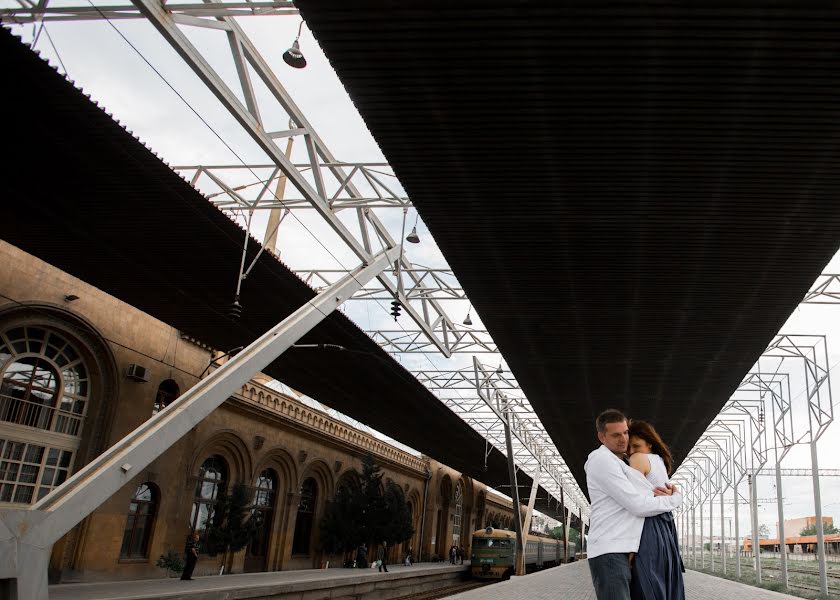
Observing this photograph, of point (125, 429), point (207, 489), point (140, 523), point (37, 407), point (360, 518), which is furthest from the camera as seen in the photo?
point (360, 518)

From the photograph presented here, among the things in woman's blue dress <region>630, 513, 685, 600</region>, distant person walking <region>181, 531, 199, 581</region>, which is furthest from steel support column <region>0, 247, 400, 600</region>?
distant person walking <region>181, 531, 199, 581</region>

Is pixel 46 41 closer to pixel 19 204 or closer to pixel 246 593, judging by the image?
pixel 19 204

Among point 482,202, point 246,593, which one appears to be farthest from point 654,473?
point 246,593

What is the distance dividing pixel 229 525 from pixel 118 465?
12.5 metres

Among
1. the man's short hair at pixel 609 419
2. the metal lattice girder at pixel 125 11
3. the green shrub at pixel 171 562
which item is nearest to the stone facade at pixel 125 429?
the green shrub at pixel 171 562

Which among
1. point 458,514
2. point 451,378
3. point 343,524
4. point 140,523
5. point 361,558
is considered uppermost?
point 451,378

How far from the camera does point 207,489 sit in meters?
24.0

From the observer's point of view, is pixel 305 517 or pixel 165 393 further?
pixel 305 517

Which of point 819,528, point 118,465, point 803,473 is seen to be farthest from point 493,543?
point 118,465

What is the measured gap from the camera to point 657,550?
11.3ft

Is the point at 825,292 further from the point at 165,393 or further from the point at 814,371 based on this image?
the point at 165,393

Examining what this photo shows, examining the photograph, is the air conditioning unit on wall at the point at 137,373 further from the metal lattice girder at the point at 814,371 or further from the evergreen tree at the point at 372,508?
the metal lattice girder at the point at 814,371

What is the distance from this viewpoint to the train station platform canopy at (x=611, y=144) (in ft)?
22.9

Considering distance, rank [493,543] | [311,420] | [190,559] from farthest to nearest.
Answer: [493,543]
[311,420]
[190,559]
